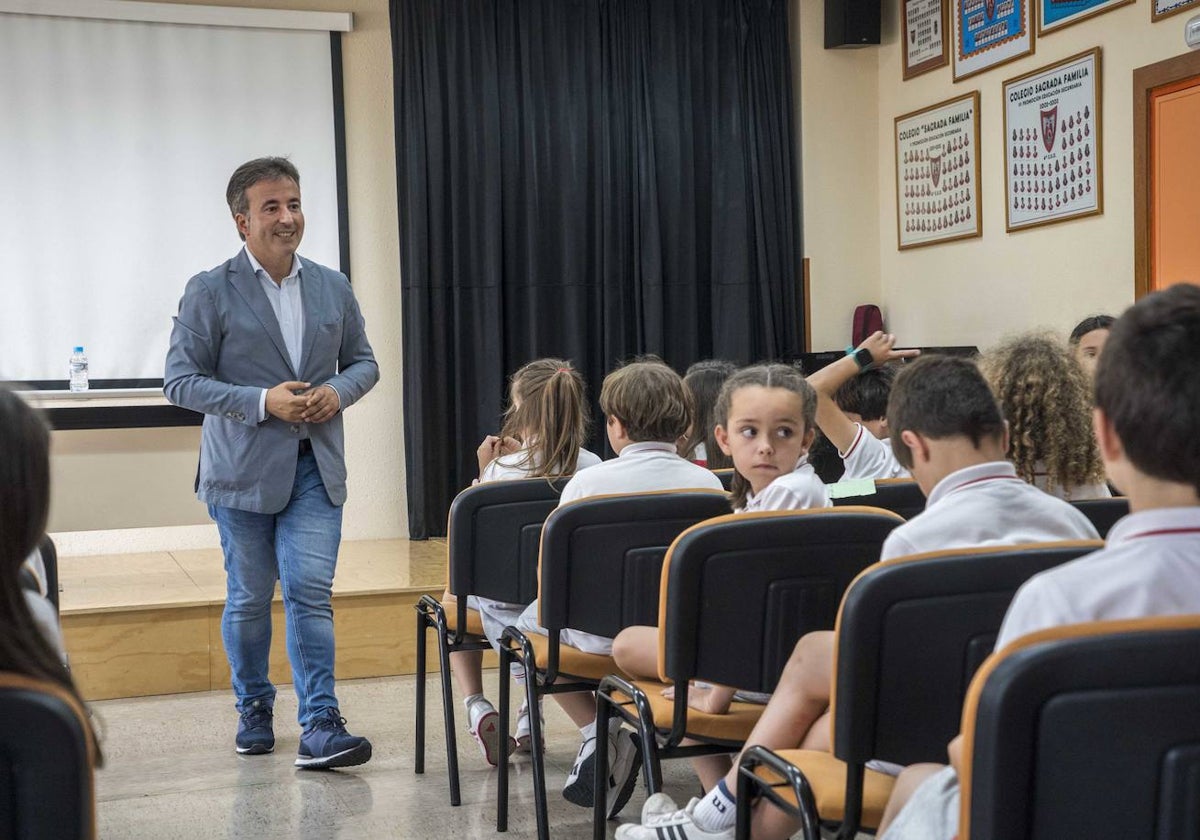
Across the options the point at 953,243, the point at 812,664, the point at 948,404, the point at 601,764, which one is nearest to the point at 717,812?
the point at 812,664

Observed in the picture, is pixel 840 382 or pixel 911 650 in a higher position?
pixel 840 382

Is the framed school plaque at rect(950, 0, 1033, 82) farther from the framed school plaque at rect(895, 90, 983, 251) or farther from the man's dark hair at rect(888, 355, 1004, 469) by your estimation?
the man's dark hair at rect(888, 355, 1004, 469)

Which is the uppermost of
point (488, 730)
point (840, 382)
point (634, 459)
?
point (840, 382)

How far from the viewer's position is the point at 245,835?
2.93m

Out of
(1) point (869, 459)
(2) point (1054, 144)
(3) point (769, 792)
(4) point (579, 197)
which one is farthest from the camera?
(4) point (579, 197)

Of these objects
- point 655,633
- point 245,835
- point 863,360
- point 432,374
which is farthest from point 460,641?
point 432,374

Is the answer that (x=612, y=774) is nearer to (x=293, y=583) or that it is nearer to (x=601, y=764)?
(x=601, y=764)

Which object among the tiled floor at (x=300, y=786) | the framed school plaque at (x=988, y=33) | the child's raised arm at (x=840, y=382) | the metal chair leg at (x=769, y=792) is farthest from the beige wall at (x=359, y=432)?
the metal chair leg at (x=769, y=792)

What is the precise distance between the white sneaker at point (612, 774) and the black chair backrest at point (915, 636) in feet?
3.89

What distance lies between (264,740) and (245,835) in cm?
66

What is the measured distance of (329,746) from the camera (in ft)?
11.0

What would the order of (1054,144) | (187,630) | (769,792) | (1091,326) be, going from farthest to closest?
(1054,144)
(187,630)
(1091,326)
(769,792)

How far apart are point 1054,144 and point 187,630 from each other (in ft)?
13.2

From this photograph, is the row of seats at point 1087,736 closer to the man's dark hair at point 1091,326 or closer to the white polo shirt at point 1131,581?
the white polo shirt at point 1131,581
